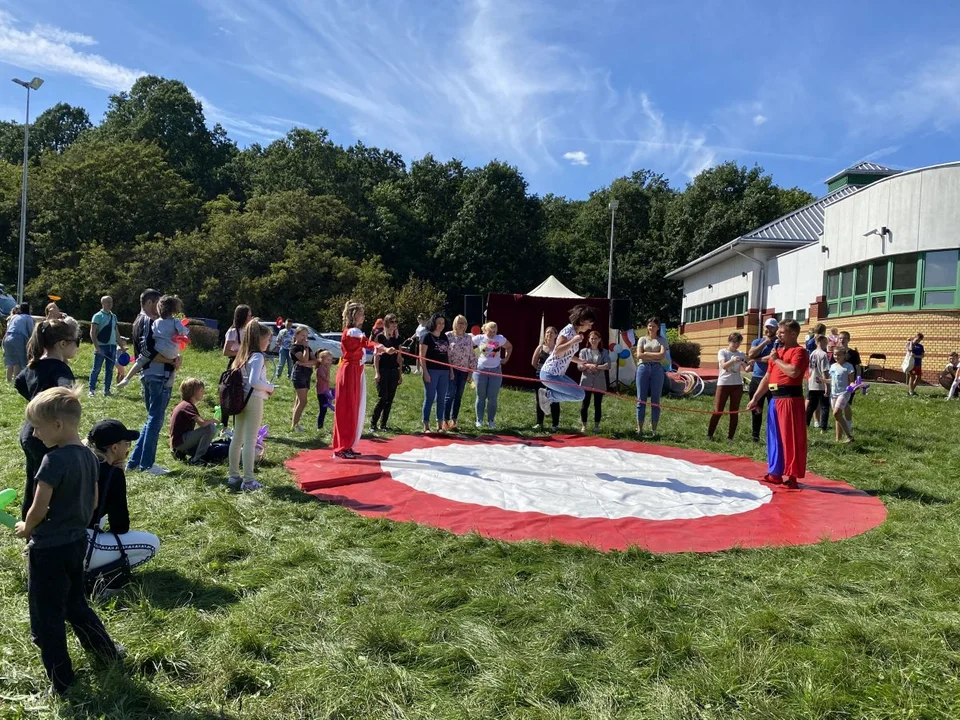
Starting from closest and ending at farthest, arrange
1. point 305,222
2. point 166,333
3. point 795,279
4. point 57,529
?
point 57,529 < point 166,333 < point 795,279 < point 305,222

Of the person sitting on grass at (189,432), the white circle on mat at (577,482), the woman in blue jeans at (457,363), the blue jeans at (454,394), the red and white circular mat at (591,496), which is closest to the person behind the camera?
the red and white circular mat at (591,496)

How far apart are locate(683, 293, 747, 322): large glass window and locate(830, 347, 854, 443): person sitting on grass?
778 inches

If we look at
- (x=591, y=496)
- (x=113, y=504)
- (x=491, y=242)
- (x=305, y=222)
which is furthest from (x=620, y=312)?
(x=491, y=242)

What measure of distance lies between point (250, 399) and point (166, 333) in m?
1.24

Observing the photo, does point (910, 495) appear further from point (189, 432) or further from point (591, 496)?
point (189, 432)

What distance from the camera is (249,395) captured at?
5.48m

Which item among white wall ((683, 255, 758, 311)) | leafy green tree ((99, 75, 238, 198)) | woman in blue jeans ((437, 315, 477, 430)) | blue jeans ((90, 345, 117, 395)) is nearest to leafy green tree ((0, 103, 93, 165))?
leafy green tree ((99, 75, 238, 198))

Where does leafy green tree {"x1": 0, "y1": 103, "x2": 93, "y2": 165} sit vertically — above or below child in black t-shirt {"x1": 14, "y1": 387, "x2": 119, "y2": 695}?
above

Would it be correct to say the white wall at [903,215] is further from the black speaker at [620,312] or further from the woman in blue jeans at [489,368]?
the woman in blue jeans at [489,368]

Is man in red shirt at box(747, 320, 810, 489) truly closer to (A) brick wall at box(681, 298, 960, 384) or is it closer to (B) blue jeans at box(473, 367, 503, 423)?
(B) blue jeans at box(473, 367, 503, 423)

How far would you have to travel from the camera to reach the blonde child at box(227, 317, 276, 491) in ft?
18.1

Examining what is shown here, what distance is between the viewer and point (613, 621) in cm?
317

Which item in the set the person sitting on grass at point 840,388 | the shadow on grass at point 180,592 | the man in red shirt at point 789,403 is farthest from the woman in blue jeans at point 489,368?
the shadow on grass at point 180,592

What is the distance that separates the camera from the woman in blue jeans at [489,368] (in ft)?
31.5
